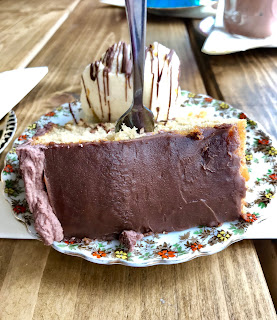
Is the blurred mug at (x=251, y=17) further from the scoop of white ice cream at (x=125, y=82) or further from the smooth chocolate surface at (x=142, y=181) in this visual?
the smooth chocolate surface at (x=142, y=181)

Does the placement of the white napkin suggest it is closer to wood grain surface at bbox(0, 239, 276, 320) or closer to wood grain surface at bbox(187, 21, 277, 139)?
wood grain surface at bbox(187, 21, 277, 139)

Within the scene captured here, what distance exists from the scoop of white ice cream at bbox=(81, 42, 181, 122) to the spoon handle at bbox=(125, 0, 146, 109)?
8.0 inches

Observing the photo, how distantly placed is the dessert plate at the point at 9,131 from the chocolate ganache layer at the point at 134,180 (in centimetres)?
45

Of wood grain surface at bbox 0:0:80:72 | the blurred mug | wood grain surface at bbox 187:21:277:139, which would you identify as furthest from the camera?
wood grain surface at bbox 0:0:80:72

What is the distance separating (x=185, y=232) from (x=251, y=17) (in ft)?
4.11

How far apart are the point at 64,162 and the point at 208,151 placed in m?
0.33

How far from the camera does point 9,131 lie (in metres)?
1.29

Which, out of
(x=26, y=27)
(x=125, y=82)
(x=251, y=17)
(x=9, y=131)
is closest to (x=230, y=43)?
(x=251, y=17)

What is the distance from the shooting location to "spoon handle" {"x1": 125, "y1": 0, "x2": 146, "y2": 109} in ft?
2.69

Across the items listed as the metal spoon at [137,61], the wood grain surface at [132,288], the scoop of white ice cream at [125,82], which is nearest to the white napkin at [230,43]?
the scoop of white ice cream at [125,82]

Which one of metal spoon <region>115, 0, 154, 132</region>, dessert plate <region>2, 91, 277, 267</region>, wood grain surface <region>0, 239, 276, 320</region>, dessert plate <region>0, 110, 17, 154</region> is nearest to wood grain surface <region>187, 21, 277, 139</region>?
dessert plate <region>2, 91, 277, 267</region>

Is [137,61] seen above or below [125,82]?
above

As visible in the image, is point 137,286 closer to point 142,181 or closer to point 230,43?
point 142,181

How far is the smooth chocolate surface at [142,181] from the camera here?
2.63 feet
